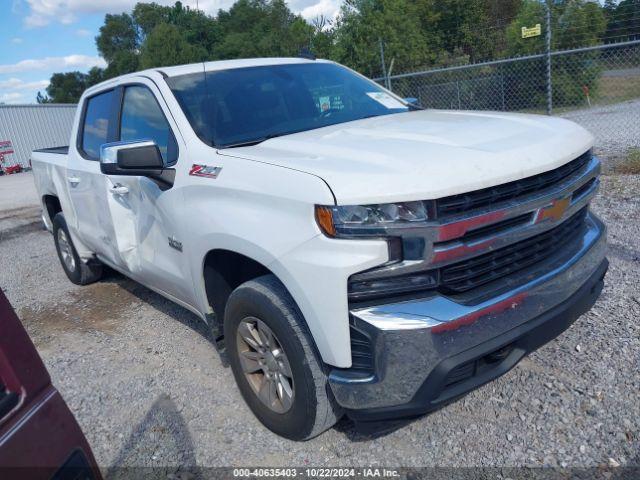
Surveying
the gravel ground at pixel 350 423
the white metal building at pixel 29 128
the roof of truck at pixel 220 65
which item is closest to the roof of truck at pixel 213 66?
the roof of truck at pixel 220 65

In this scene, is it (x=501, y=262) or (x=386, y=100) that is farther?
(x=386, y=100)

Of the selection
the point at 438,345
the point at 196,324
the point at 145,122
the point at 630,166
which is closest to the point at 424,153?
the point at 438,345

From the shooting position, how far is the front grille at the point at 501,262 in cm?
224

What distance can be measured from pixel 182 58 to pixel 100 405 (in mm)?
41506

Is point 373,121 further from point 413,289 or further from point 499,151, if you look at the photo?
point 413,289

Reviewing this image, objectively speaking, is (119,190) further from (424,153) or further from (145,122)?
(424,153)

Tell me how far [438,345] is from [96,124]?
362cm

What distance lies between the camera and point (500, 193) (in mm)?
2301

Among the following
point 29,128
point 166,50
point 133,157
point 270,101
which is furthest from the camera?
point 166,50

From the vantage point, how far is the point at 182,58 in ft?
135

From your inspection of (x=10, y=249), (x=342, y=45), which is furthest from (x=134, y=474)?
(x=342, y=45)

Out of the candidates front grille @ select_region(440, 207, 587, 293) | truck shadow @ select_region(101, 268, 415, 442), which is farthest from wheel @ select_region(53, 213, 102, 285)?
front grille @ select_region(440, 207, 587, 293)

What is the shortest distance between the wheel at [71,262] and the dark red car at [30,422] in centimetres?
418

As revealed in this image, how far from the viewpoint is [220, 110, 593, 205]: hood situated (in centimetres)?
216
